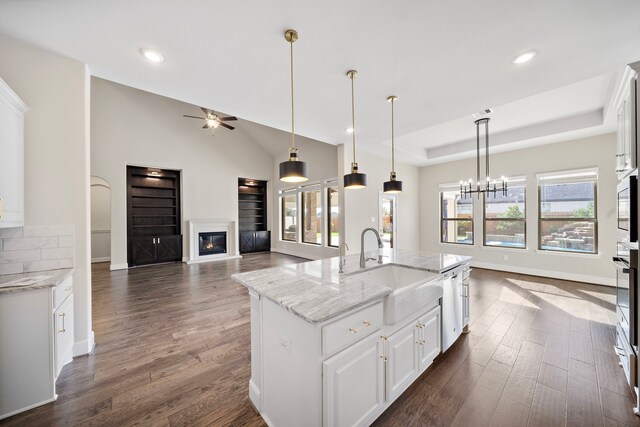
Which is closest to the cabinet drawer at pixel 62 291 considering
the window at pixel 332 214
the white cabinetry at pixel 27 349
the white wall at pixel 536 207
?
the white cabinetry at pixel 27 349

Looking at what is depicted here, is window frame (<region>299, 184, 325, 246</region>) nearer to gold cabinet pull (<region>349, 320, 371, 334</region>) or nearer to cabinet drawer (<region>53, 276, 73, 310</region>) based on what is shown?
cabinet drawer (<region>53, 276, 73, 310</region>)

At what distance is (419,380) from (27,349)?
2949 millimetres

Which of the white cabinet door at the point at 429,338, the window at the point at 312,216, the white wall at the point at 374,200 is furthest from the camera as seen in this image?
the window at the point at 312,216

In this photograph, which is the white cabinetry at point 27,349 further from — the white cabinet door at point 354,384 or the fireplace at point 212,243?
the fireplace at point 212,243

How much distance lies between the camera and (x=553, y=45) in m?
2.12

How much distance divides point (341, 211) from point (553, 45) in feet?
12.6

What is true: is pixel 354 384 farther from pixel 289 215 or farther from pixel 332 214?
pixel 289 215

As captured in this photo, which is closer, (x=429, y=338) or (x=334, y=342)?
(x=334, y=342)

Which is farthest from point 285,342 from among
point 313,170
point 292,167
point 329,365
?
point 313,170

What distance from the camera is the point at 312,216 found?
757cm

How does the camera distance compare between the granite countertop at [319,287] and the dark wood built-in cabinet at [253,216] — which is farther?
the dark wood built-in cabinet at [253,216]

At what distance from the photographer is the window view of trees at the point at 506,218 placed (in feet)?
18.1

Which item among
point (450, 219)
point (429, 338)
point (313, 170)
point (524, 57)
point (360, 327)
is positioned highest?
point (524, 57)

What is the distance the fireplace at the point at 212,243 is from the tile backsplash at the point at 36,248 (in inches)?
207
